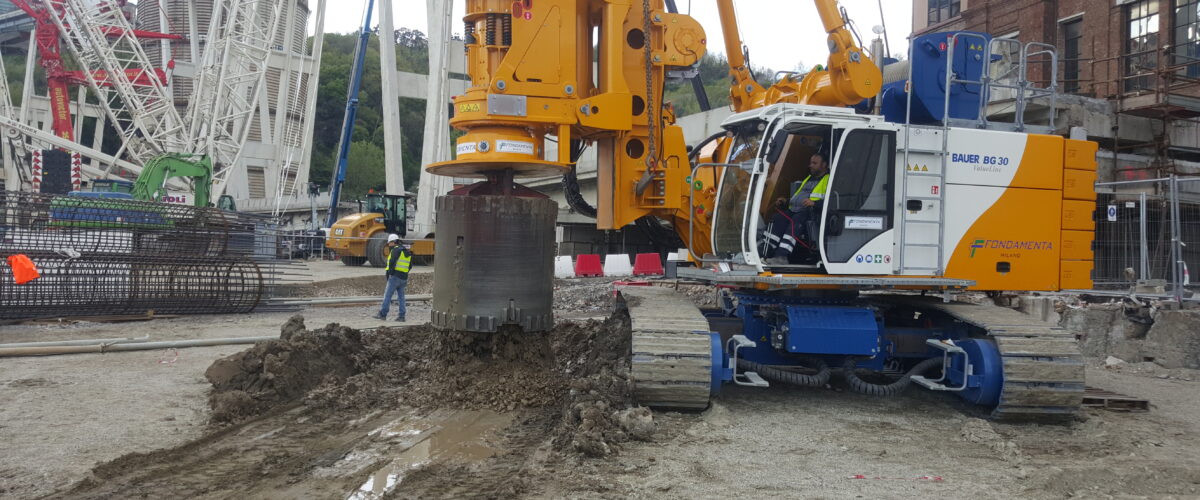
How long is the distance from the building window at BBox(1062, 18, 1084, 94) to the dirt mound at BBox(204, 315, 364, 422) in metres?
23.3

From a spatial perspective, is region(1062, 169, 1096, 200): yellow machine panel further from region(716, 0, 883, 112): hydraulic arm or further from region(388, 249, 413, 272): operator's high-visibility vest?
region(388, 249, 413, 272): operator's high-visibility vest

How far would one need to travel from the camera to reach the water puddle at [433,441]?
5277 mm

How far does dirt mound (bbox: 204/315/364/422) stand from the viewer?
707 centimetres

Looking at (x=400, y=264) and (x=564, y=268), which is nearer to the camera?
(x=400, y=264)

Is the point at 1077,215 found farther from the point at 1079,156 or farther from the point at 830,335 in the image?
the point at 830,335

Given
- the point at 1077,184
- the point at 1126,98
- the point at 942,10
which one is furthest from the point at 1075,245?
the point at 942,10

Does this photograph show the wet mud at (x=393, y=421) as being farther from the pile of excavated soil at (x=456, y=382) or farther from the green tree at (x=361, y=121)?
the green tree at (x=361, y=121)

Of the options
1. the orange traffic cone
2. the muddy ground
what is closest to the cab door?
the muddy ground

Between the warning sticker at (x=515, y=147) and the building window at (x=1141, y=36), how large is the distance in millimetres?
20815

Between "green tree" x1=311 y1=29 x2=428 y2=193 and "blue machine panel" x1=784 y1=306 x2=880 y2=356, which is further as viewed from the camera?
"green tree" x1=311 y1=29 x2=428 y2=193

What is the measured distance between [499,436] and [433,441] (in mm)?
477

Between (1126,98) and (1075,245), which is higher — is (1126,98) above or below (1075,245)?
above

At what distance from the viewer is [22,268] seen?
1202 centimetres

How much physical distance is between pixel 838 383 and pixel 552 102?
4.01 meters
